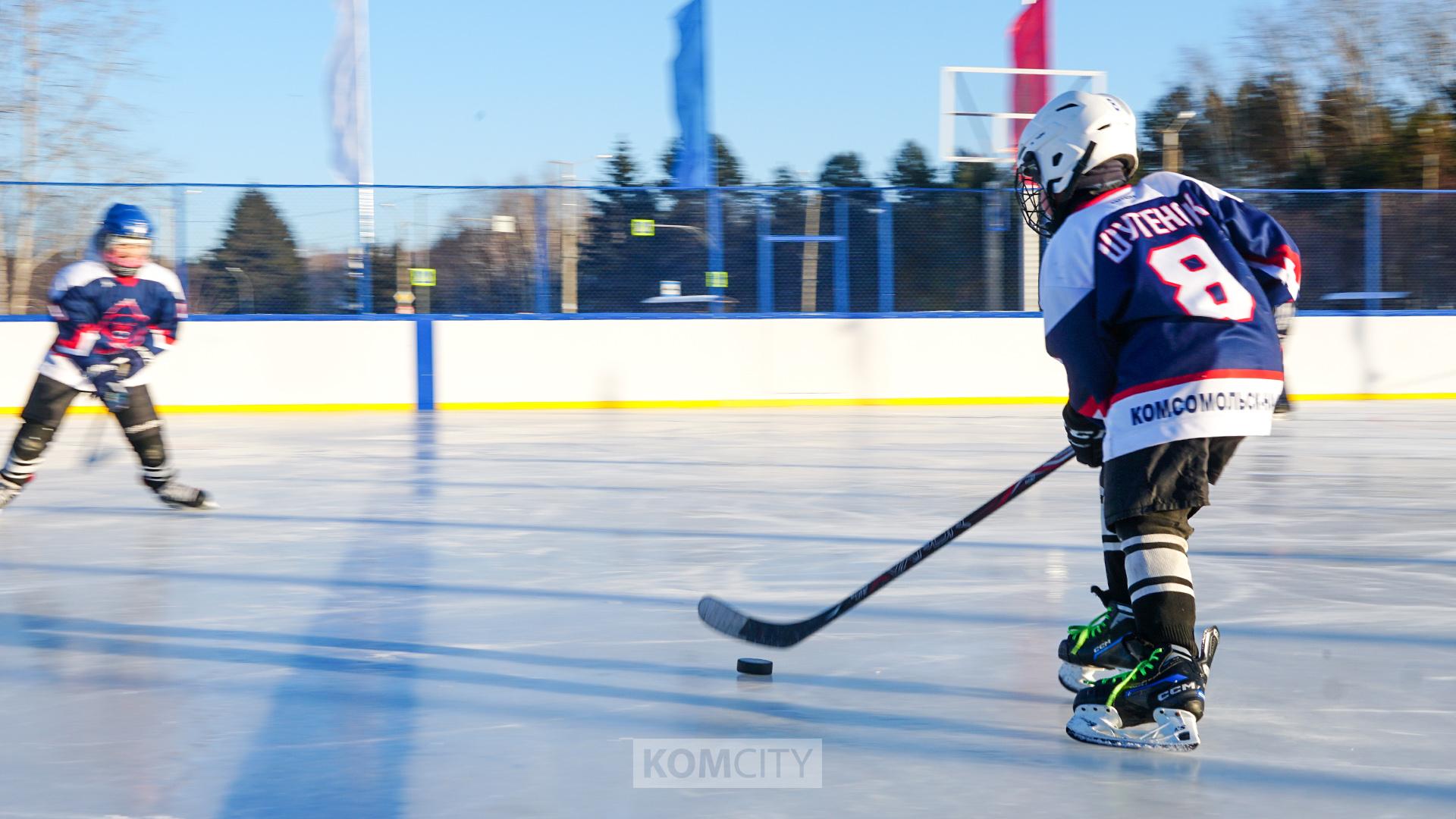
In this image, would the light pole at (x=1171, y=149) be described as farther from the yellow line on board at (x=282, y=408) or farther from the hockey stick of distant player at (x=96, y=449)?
the hockey stick of distant player at (x=96, y=449)

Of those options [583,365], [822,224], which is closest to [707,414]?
[583,365]

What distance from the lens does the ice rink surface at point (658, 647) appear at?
6.98 feet

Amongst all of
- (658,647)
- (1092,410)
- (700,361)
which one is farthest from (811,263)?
(1092,410)

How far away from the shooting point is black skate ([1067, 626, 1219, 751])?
2.29m

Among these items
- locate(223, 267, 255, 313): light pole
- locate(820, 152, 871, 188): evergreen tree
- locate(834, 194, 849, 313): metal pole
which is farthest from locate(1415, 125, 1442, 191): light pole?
locate(223, 267, 255, 313): light pole

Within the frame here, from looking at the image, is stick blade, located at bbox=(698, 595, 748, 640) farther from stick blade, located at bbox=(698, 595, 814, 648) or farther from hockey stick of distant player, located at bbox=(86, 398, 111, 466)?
hockey stick of distant player, located at bbox=(86, 398, 111, 466)

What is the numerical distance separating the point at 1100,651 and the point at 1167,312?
0.74m

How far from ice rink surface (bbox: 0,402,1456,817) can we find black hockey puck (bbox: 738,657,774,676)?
0.05m

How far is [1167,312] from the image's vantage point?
2.29 m

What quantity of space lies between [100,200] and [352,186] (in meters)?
2.32

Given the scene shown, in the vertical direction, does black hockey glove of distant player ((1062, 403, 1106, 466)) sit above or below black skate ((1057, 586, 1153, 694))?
above

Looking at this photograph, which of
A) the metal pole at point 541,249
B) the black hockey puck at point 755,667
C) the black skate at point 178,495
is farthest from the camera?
the metal pole at point 541,249

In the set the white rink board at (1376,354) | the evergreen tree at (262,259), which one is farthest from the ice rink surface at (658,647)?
the white rink board at (1376,354)

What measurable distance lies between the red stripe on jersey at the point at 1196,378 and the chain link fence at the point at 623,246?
31.9 feet
